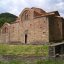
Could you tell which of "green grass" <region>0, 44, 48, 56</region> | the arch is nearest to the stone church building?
the arch

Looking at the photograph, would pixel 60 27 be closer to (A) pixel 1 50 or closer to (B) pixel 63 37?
(B) pixel 63 37

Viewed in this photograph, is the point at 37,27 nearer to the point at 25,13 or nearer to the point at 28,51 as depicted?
the point at 25,13

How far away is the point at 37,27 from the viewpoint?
44031 mm

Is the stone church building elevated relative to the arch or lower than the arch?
lower

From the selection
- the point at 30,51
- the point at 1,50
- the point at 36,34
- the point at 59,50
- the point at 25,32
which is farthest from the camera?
the point at 25,32

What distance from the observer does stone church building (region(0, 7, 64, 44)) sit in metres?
42.7

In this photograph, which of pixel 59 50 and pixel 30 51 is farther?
pixel 30 51

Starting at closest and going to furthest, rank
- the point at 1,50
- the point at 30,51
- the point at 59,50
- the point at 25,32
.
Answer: the point at 59,50 < the point at 30,51 < the point at 1,50 < the point at 25,32

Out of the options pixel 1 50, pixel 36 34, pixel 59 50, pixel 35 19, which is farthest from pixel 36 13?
pixel 59 50

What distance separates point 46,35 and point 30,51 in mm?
6243

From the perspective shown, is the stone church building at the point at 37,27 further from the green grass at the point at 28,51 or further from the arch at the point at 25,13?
the green grass at the point at 28,51

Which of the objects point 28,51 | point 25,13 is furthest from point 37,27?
point 28,51

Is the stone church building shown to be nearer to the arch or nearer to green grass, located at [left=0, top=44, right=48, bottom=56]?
the arch

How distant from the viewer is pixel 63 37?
45125mm
